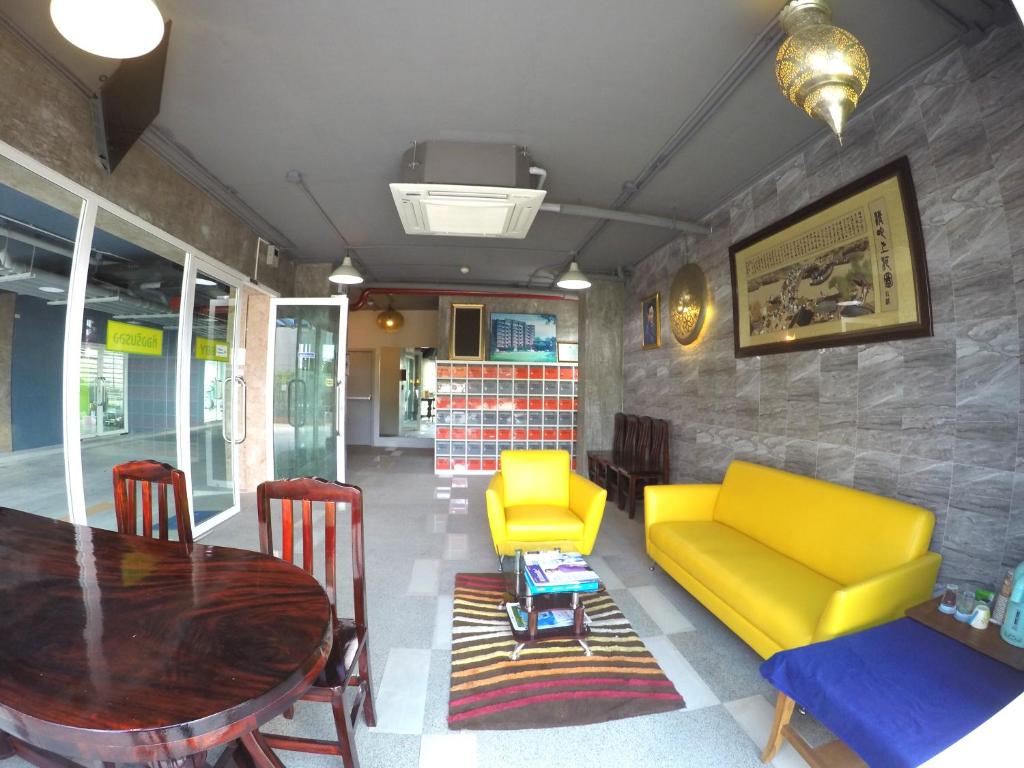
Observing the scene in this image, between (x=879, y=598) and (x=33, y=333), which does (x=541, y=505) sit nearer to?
(x=879, y=598)

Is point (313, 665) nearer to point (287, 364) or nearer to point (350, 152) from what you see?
point (350, 152)

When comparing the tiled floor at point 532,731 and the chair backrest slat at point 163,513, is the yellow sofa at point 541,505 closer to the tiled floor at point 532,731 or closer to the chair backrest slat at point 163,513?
the tiled floor at point 532,731

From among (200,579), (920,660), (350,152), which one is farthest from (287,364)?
(920,660)

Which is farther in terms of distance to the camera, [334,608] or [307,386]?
[307,386]

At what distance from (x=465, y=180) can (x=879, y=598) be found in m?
3.05

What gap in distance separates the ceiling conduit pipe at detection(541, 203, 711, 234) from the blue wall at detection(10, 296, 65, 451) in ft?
10.8

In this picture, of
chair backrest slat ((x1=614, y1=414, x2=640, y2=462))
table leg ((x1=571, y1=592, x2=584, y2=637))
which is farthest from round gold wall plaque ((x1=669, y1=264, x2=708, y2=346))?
table leg ((x1=571, y1=592, x2=584, y2=637))

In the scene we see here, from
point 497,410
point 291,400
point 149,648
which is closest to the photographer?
point 149,648

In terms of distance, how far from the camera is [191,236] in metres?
3.42

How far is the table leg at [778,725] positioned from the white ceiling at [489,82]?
2722 mm

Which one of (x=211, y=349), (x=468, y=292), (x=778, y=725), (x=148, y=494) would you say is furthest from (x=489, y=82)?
(x=468, y=292)

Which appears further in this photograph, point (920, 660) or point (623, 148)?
point (623, 148)

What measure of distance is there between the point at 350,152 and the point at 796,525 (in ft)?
11.9

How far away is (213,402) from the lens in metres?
3.99
